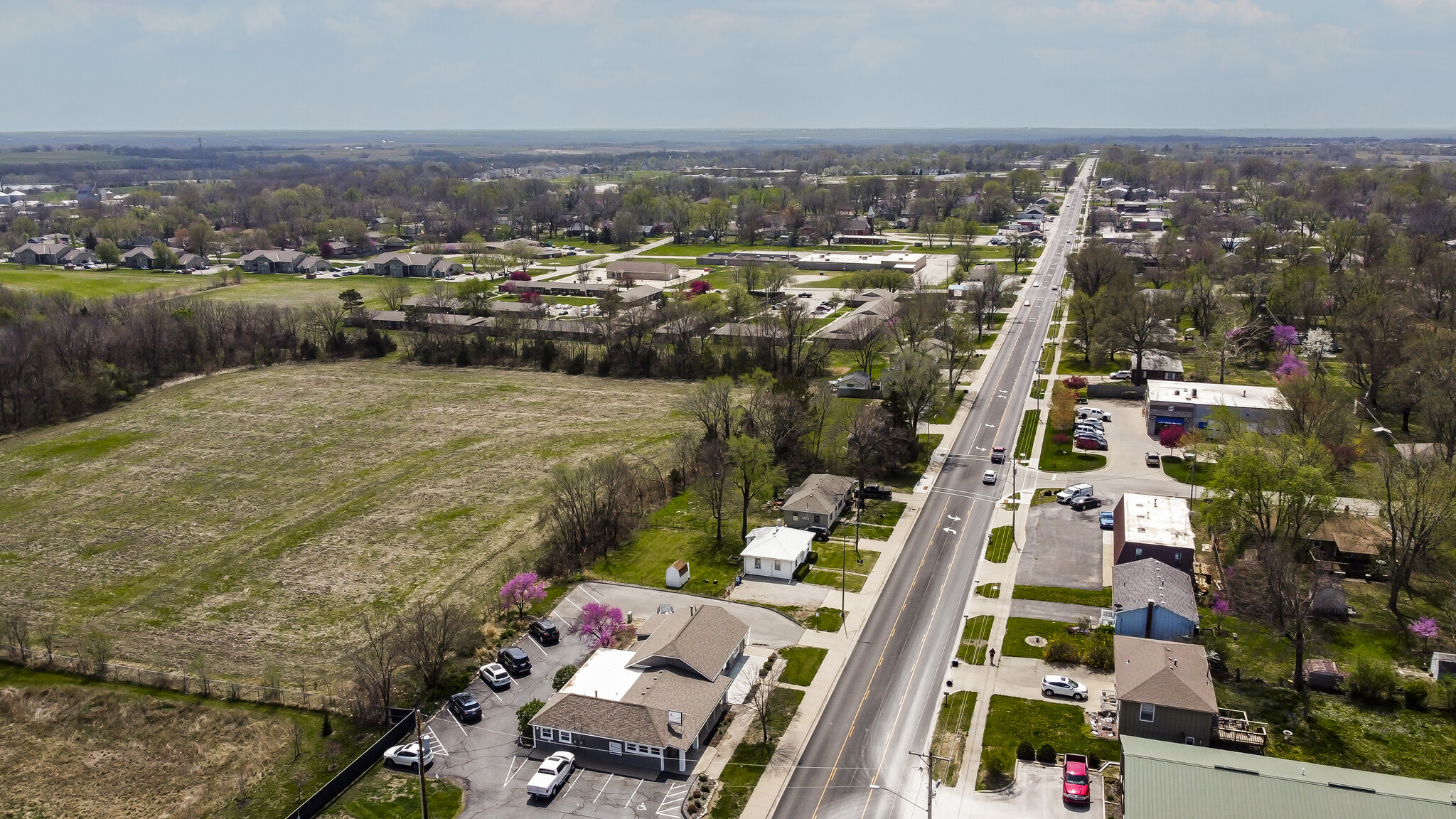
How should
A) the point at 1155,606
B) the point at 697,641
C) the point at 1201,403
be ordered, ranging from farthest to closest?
the point at 1201,403 < the point at 1155,606 < the point at 697,641

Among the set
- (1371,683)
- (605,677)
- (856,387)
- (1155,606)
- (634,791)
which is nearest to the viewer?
(634,791)

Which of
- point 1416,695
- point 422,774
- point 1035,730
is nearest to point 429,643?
point 422,774

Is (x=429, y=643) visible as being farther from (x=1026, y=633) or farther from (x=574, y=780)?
(x=1026, y=633)

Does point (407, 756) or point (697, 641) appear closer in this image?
point (407, 756)

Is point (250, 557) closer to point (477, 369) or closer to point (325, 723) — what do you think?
point (325, 723)

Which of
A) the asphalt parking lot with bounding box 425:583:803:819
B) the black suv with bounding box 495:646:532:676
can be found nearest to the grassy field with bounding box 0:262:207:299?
the black suv with bounding box 495:646:532:676

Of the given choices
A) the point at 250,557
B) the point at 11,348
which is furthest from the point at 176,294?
the point at 250,557

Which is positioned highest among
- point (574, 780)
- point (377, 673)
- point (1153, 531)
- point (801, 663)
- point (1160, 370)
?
point (1160, 370)
